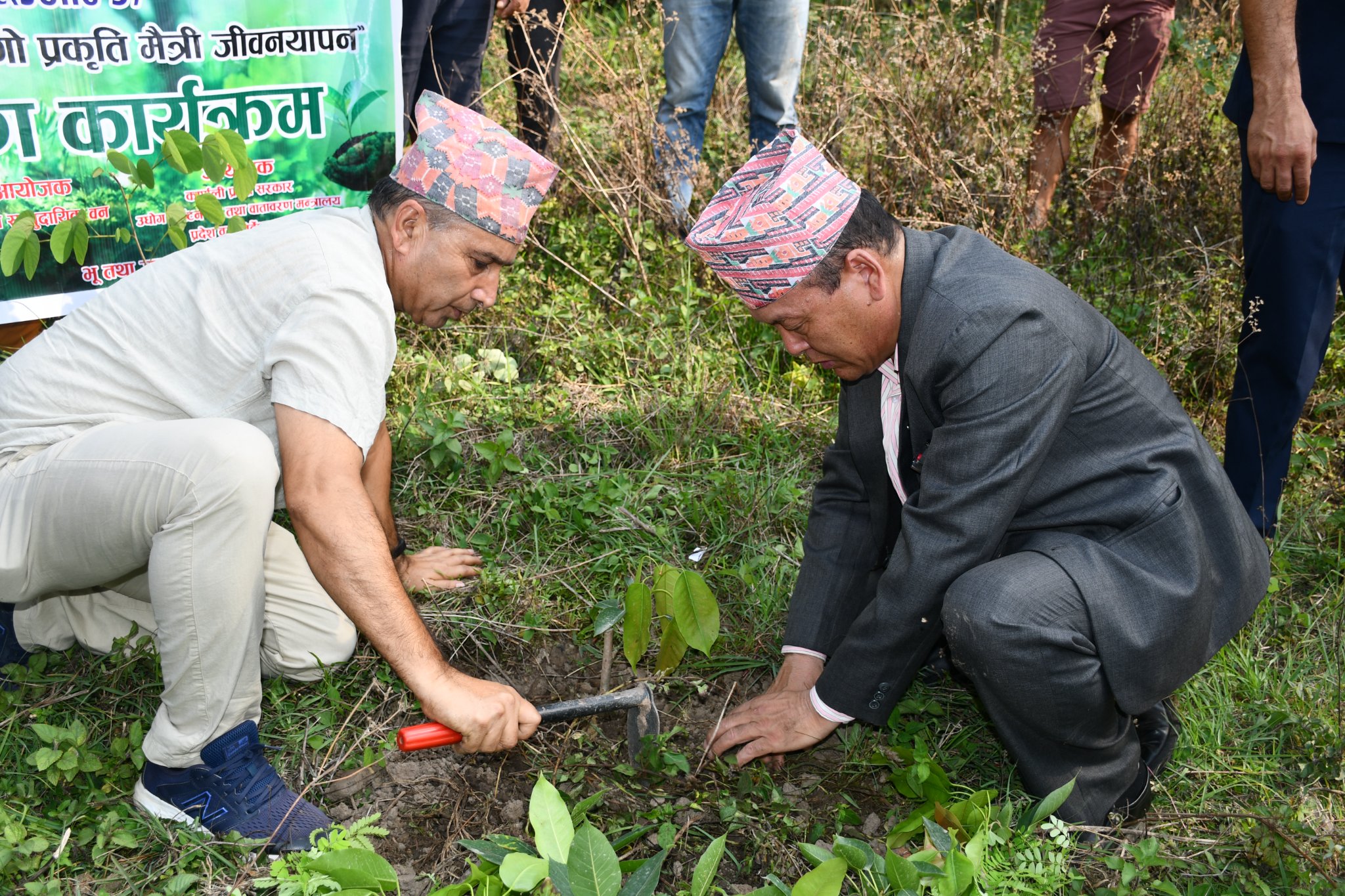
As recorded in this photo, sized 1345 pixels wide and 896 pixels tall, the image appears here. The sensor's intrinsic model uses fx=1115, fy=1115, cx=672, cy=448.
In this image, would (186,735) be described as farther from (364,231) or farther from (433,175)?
(433,175)

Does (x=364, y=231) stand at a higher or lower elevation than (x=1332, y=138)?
lower

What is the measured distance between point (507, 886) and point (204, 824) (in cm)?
71

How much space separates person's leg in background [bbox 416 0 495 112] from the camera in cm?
397

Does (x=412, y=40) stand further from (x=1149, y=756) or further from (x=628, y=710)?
(x=1149, y=756)

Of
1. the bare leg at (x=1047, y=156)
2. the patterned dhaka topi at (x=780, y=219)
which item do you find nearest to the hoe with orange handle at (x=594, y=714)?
the patterned dhaka topi at (x=780, y=219)

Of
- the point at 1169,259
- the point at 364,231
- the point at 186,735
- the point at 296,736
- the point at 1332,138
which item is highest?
the point at 1332,138

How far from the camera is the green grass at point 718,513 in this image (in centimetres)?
223

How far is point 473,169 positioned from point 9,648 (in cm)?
156

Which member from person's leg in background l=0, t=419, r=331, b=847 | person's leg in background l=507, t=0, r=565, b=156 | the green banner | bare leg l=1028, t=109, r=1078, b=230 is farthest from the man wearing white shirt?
bare leg l=1028, t=109, r=1078, b=230

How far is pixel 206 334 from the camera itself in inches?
88.3

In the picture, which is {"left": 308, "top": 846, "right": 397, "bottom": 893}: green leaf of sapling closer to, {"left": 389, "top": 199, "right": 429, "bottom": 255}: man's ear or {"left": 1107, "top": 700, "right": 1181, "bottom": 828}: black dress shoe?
{"left": 389, "top": 199, "right": 429, "bottom": 255}: man's ear

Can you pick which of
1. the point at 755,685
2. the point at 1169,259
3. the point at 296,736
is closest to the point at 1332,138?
the point at 1169,259

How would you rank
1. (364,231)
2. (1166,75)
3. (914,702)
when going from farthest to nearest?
(1166,75) < (914,702) < (364,231)

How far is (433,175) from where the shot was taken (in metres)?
2.34
